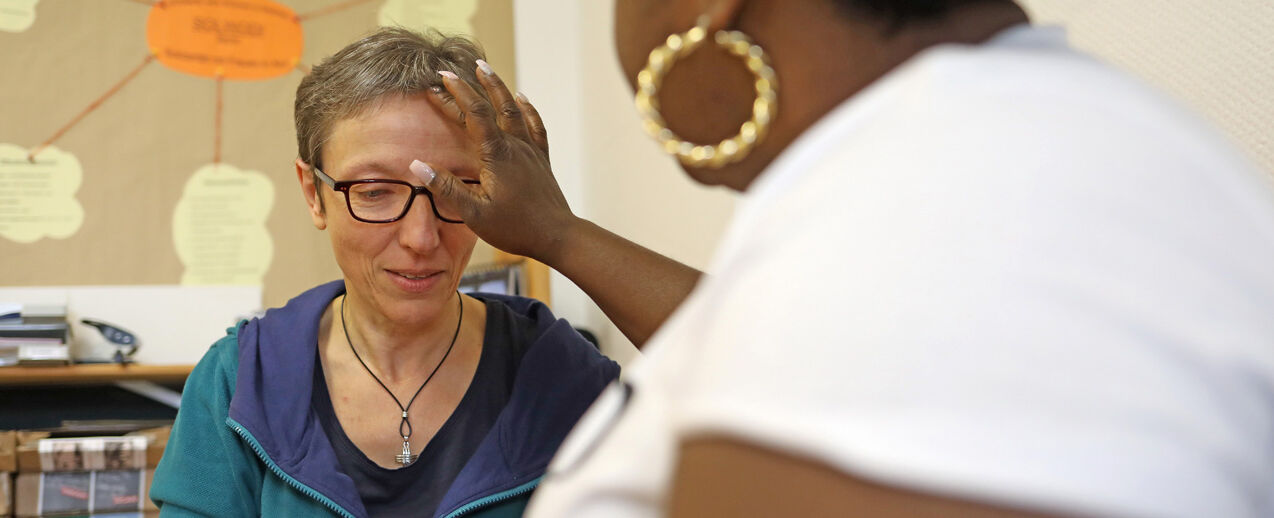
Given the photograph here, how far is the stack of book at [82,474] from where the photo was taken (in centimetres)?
239

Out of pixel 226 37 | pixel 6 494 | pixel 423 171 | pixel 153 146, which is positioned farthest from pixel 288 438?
pixel 226 37

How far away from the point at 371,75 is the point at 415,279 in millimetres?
304

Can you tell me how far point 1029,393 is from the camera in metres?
0.37

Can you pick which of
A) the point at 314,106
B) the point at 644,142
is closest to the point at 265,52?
the point at 644,142

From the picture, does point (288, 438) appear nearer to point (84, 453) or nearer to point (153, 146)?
point (84, 453)

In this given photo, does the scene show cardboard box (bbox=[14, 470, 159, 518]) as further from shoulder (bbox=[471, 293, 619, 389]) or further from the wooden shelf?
shoulder (bbox=[471, 293, 619, 389])

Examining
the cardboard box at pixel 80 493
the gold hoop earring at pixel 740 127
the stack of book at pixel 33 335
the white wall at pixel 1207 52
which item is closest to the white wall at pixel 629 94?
the white wall at pixel 1207 52

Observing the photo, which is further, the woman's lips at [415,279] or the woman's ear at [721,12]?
the woman's lips at [415,279]

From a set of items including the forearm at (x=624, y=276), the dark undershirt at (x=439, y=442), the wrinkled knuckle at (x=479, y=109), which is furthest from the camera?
the dark undershirt at (x=439, y=442)

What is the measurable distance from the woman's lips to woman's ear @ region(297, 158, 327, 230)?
0.15 meters

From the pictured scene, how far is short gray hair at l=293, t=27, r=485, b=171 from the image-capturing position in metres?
1.43

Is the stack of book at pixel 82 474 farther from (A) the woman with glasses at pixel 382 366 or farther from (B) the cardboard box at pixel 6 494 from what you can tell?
(A) the woman with glasses at pixel 382 366

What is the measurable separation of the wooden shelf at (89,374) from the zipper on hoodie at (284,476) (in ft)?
4.72

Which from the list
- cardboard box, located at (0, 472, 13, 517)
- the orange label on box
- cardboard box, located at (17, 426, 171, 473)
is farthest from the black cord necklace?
the orange label on box
